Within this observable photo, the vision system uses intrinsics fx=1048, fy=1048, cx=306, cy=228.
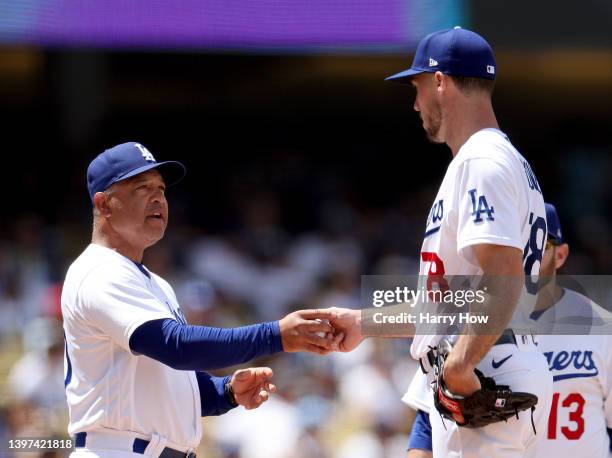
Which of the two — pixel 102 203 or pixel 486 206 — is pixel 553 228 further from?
pixel 102 203

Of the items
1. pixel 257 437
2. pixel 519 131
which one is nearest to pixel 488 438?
pixel 257 437

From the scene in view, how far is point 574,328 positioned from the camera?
418cm

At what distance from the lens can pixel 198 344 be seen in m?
3.33

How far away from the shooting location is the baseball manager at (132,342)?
3.35 meters

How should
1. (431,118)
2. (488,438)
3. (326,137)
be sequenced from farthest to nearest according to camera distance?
(326,137), (431,118), (488,438)

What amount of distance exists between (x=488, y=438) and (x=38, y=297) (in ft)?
18.8

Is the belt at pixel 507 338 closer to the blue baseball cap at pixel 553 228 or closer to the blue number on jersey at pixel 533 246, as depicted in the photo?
the blue number on jersey at pixel 533 246

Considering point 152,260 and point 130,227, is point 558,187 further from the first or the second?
point 130,227

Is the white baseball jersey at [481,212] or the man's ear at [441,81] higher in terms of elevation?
the man's ear at [441,81]

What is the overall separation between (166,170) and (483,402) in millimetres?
1474

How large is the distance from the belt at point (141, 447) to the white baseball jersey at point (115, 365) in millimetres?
25

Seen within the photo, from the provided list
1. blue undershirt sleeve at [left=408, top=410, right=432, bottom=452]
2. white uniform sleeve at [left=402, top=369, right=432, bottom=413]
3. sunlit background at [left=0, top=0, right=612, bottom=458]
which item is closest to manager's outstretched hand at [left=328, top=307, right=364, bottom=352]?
white uniform sleeve at [left=402, top=369, right=432, bottom=413]

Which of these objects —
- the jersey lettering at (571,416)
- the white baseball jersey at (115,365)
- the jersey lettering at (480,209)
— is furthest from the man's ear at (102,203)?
the jersey lettering at (571,416)

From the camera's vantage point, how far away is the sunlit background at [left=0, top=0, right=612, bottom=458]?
7.21 meters
